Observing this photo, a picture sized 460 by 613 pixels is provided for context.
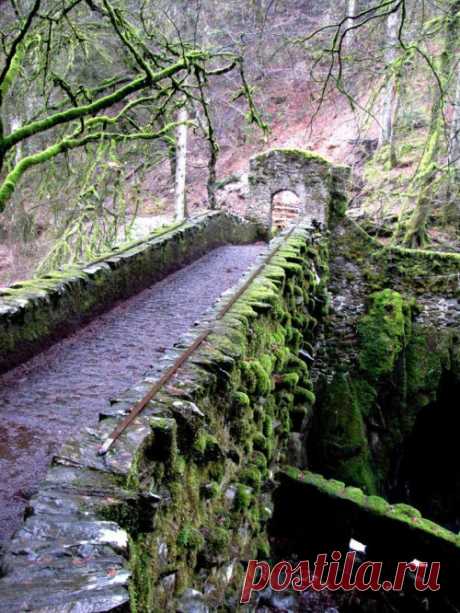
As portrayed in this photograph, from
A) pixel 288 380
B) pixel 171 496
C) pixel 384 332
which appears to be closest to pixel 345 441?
pixel 384 332

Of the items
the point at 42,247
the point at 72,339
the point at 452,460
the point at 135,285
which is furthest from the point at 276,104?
the point at 72,339

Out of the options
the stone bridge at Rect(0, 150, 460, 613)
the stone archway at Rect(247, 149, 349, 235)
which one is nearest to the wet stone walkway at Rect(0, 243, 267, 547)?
the stone bridge at Rect(0, 150, 460, 613)

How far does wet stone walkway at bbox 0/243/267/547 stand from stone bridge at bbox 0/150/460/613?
19 mm

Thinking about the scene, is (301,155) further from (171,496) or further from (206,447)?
(171,496)

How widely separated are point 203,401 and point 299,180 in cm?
1129

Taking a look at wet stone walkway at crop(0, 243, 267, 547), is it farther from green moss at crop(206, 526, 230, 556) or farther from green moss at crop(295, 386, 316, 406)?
green moss at crop(295, 386, 316, 406)

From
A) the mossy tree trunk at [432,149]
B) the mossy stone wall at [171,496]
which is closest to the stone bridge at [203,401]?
the mossy stone wall at [171,496]

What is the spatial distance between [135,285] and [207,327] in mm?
3924

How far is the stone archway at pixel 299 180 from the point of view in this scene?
42.3ft

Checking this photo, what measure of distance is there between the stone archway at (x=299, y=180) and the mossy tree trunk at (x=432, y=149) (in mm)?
2031

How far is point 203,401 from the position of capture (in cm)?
271

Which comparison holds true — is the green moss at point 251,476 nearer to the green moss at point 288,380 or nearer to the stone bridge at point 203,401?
the stone bridge at point 203,401

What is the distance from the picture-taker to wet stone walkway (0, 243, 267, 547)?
3.13 meters

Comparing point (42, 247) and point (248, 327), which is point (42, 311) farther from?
point (42, 247)
